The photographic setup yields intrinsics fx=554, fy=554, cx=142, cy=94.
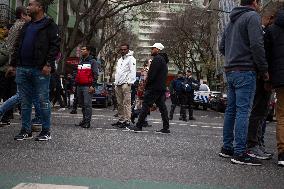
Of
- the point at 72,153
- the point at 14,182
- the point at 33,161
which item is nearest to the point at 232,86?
the point at 72,153

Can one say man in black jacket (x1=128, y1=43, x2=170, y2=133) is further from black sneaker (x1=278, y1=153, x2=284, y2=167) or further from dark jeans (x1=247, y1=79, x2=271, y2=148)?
black sneaker (x1=278, y1=153, x2=284, y2=167)

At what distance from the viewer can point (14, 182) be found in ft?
15.1

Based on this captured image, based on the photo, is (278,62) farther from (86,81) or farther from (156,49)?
(86,81)

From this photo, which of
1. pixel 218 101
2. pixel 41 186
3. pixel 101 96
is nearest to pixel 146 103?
pixel 41 186

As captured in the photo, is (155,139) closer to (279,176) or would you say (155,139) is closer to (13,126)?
(13,126)

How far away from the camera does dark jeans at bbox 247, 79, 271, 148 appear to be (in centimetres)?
725

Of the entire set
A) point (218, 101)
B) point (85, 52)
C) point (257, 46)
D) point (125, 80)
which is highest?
point (85, 52)

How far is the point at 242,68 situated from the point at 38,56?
2.84 metres

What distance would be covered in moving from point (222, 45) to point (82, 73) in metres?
4.90

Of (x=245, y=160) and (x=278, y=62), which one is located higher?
(x=278, y=62)

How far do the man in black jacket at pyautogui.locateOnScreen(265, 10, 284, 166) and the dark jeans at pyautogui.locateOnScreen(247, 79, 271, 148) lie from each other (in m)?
0.42

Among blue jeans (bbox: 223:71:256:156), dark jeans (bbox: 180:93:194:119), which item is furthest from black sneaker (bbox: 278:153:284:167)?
dark jeans (bbox: 180:93:194:119)

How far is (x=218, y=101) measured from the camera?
32719 millimetres

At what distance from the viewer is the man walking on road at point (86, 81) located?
11337 millimetres
